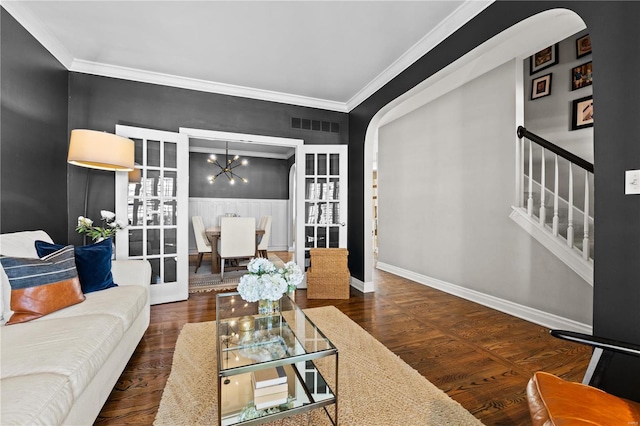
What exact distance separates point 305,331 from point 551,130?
3613 millimetres

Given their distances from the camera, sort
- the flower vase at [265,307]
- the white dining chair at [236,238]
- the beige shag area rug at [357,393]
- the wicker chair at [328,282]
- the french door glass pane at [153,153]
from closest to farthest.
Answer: the beige shag area rug at [357,393], the flower vase at [265,307], the french door glass pane at [153,153], the wicker chair at [328,282], the white dining chair at [236,238]

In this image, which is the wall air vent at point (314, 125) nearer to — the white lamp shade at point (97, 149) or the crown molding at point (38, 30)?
the white lamp shade at point (97, 149)

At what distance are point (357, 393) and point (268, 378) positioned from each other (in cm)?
65

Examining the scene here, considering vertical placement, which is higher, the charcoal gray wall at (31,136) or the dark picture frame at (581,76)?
the dark picture frame at (581,76)

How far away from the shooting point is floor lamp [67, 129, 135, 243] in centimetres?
254

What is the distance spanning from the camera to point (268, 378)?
1362 millimetres

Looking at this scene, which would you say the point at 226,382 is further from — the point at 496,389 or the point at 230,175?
the point at 230,175

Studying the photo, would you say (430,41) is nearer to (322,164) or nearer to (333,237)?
(322,164)

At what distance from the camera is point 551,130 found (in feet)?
10.8

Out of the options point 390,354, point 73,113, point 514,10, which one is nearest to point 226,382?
point 390,354

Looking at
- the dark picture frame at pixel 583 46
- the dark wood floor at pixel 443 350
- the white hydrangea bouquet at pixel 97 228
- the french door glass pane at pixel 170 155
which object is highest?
the dark picture frame at pixel 583 46

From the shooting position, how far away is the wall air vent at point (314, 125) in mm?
4156

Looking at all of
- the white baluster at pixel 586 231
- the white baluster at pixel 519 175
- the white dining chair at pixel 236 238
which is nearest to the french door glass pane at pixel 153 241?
the white dining chair at pixel 236 238

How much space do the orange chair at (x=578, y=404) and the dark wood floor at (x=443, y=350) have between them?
616 mm
